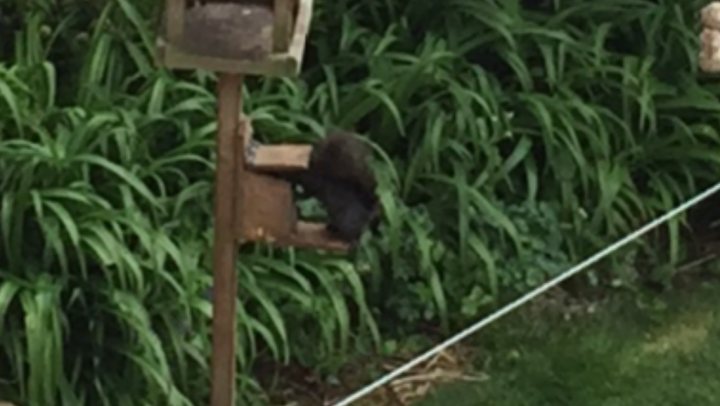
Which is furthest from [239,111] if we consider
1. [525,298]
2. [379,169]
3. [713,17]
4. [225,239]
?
[525,298]

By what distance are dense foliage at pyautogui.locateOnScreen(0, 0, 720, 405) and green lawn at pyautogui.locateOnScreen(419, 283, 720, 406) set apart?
13cm

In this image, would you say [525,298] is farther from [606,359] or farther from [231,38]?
[231,38]

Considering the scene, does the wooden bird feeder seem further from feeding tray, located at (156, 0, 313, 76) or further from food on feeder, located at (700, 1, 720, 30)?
food on feeder, located at (700, 1, 720, 30)

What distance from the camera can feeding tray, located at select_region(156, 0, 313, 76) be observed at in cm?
331

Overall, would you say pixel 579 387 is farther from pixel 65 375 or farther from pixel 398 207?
pixel 65 375

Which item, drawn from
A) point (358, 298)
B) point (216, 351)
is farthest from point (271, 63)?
point (358, 298)

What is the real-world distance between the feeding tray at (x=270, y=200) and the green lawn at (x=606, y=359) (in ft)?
4.68

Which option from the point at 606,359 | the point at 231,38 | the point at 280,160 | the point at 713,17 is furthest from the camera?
the point at 606,359

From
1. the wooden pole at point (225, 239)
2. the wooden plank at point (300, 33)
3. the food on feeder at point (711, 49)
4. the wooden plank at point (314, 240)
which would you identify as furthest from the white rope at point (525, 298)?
the wooden plank at point (300, 33)

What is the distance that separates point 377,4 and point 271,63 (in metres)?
2.29

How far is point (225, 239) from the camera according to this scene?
3.44 meters

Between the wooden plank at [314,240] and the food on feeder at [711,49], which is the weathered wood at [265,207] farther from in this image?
the food on feeder at [711,49]

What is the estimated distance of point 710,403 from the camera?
493 cm

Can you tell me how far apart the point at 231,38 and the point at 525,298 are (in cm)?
193
